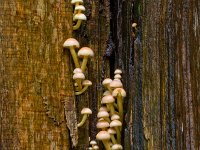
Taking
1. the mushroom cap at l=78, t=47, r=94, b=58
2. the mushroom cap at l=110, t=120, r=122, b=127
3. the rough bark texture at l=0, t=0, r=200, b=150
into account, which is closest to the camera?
the rough bark texture at l=0, t=0, r=200, b=150

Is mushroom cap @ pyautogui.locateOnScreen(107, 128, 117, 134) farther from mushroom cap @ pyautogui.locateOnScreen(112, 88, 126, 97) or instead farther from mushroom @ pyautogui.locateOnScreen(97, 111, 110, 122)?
mushroom cap @ pyautogui.locateOnScreen(112, 88, 126, 97)

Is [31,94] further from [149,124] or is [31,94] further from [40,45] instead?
[149,124]

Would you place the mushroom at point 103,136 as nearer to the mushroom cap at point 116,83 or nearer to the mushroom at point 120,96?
the mushroom at point 120,96

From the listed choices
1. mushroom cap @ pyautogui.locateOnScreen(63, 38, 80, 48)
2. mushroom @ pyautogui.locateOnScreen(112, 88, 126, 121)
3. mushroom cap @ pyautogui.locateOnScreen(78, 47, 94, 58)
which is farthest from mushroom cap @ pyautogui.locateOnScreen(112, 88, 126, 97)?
mushroom cap @ pyautogui.locateOnScreen(63, 38, 80, 48)

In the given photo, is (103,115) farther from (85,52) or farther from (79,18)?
(79,18)

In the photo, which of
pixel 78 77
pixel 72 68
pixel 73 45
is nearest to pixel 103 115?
pixel 78 77

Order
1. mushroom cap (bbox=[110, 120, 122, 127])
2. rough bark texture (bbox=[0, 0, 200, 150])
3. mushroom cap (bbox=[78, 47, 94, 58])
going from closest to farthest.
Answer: rough bark texture (bbox=[0, 0, 200, 150])
mushroom cap (bbox=[110, 120, 122, 127])
mushroom cap (bbox=[78, 47, 94, 58])
